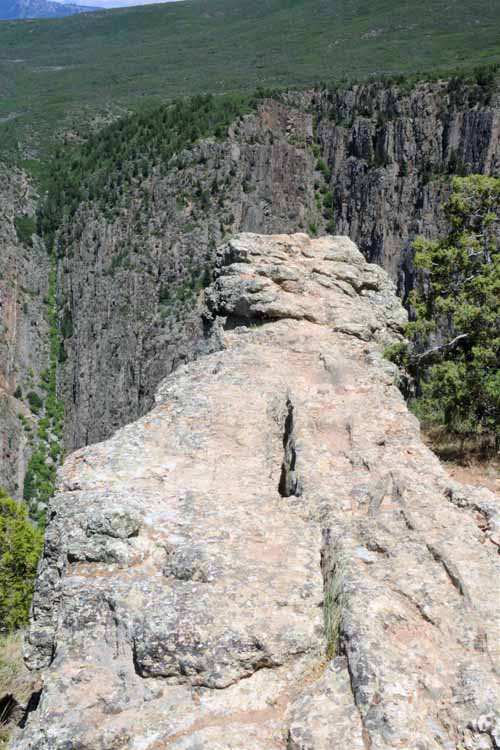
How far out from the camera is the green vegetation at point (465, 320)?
12.6 m

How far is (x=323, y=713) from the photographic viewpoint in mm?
5133

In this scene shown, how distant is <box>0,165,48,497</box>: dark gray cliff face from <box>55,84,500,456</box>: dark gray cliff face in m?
3.59

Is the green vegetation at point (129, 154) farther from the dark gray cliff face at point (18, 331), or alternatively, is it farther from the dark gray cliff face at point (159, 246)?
the dark gray cliff face at point (18, 331)

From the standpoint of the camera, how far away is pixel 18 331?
263ft

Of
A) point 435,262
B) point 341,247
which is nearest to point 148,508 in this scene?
point 435,262

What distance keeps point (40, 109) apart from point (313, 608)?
134 metres

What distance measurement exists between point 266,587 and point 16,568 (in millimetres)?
19424

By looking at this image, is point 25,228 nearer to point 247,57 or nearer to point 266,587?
point 247,57

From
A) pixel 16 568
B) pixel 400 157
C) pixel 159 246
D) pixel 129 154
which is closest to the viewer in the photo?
pixel 16 568

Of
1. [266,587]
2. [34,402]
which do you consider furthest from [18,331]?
[266,587]

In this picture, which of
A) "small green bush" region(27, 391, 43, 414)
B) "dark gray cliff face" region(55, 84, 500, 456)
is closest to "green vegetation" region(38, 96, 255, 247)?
"dark gray cliff face" region(55, 84, 500, 456)

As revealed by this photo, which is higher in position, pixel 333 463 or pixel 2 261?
pixel 333 463

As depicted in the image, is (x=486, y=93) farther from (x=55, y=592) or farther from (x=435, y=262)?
(x=55, y=592)

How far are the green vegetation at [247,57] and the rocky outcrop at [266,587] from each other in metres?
85.4
